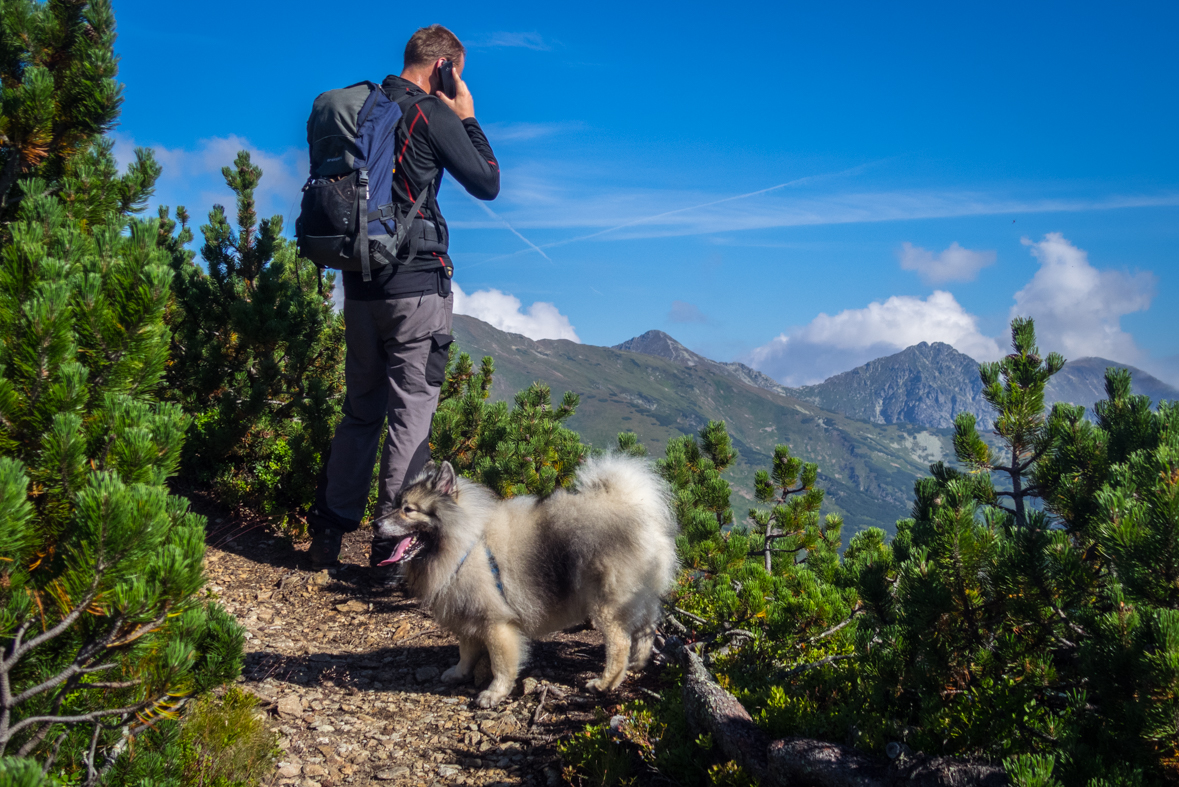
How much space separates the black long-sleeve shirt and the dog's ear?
160 cm

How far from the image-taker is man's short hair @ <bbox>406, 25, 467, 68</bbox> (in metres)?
6.07

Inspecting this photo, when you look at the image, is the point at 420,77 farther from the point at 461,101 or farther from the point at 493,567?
the point at 493,567

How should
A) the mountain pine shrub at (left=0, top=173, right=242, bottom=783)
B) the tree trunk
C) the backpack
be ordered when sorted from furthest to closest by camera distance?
the backpack
the tree trunk
the mountain pine shrub at (left=0, top=173, right=242, bottom=783)

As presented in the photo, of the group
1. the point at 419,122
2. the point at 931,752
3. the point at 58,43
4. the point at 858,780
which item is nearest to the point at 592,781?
the point at 858,780

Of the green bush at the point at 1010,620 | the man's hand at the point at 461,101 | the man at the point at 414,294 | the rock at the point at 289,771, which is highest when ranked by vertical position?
the man's hand at the point at 461,101

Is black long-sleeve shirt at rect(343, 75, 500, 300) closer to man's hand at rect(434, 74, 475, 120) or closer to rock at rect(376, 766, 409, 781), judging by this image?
man's hand at rect(434, 74, 475, 120)

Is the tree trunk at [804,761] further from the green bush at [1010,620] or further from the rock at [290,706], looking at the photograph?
the rock at [290,706]

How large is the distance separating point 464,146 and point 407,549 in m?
3.37

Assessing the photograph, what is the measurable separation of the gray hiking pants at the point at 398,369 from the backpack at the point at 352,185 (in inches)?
21.5

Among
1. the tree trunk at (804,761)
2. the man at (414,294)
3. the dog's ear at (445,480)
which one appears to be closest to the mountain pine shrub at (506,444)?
the man at (414,294)

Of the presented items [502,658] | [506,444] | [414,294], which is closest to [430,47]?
[414,294]

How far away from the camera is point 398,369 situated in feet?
20.1

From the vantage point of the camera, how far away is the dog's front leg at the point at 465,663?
546 centimetres

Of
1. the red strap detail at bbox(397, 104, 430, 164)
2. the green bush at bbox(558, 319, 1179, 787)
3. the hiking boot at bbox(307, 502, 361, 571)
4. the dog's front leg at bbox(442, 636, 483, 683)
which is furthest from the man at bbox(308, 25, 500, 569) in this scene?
the green bush at bbox(558, 319, 1179, 787)
